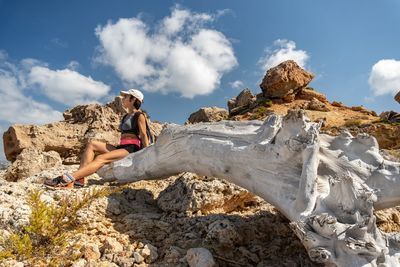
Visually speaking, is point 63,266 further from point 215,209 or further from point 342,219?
point 342,219

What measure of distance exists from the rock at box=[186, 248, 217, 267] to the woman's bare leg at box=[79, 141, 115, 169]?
2697 mm

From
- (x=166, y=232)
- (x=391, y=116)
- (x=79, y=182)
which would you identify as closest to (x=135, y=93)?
(x=79, y=182)

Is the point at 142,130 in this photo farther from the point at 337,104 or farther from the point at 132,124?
the point at 337,104

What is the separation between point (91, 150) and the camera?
17.2 ft

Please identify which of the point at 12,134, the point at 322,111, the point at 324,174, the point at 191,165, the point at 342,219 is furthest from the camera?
the point at 322,111

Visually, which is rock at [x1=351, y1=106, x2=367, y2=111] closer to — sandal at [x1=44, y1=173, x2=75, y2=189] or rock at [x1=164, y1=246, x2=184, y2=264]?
sandal at [x1=44, y1=173, x2=75, y2=189]

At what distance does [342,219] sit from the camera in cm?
266

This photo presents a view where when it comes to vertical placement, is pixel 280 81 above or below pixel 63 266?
above

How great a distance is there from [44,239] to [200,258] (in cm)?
133

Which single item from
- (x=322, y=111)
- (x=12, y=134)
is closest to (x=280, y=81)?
(x=322, y=111)

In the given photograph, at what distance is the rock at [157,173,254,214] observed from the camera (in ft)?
13.0

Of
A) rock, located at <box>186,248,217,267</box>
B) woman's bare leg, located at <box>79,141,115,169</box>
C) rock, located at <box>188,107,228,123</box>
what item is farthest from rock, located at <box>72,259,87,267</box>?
rock, located at <box>188,107,228,123</box>

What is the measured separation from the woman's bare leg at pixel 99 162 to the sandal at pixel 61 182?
122mm

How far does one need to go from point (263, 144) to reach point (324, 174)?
63 cm
